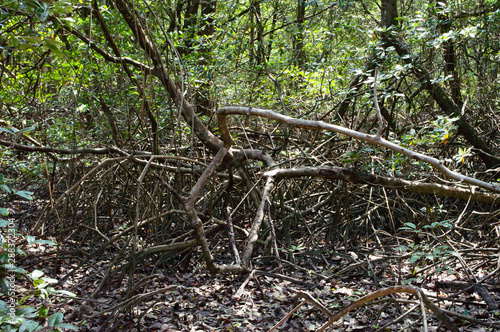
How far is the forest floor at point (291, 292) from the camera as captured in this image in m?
2.40

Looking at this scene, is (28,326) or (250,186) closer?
(28,326)

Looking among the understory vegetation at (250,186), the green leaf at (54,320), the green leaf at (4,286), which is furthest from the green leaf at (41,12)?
the green leaf at (54,320)

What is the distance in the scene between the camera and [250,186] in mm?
3609

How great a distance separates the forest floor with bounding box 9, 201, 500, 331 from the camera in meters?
2.40

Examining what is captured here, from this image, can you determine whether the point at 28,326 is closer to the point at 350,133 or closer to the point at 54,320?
the point at 54,320

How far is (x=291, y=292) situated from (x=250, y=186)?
3.47ft

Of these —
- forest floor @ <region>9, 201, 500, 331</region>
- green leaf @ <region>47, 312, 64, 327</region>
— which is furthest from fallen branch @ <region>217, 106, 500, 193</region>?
green leaf @ <region>47, 312, 64, 327</region>

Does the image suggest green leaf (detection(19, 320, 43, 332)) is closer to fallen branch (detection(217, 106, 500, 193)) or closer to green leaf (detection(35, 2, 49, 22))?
green leaf (detection(35, 2, 49, 22))

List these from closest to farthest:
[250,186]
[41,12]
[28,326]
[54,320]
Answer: [28,326], [54,320], [41,12], [250,186]

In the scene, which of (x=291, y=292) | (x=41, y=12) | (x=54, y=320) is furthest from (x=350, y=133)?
(x=54, y=320)

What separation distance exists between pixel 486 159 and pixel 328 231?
1.79 metres

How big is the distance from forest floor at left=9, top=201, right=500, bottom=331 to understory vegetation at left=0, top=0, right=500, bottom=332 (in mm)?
19

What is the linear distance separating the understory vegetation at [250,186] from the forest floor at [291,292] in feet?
0.06

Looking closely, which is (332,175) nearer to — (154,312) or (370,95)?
(370,95)
